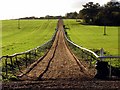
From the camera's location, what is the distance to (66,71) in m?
16.8

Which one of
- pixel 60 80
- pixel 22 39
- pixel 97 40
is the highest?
pixel 60 80

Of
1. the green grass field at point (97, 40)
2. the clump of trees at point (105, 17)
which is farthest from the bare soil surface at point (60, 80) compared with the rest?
the clump of trees at point (105, 17)

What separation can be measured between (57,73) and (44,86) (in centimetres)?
466

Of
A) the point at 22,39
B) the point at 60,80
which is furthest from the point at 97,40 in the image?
the point at 60,80

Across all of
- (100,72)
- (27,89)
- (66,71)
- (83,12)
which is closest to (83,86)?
(27,89)

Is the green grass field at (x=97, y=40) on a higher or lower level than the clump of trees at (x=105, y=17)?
lower

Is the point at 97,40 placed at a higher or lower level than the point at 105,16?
lower

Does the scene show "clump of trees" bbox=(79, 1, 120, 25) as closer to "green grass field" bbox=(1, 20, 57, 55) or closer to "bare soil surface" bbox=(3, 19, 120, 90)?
"green grass field" bbox=(1, 20, 57, 55)

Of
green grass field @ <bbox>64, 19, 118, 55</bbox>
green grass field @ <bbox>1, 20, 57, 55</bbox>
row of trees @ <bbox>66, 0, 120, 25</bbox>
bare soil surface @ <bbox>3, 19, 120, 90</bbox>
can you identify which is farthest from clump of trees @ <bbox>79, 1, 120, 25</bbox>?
bare soil surface @ <bbox>3, 19, 120, 90</bbox>

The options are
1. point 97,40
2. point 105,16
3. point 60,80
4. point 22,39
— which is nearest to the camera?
point 60,80

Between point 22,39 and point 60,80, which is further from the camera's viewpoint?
point 22,39

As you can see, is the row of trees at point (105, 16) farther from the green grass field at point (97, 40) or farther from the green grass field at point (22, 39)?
the green grass field at point (97, 40)

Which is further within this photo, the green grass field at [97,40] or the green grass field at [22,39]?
the green grass field at [97,40]

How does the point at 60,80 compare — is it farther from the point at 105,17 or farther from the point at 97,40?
the point at 105,17
